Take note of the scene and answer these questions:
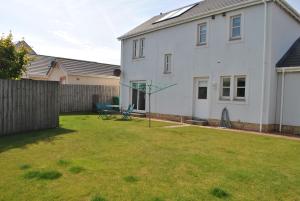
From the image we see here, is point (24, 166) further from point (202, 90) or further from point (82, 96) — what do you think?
point (82, 96)

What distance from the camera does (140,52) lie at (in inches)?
779

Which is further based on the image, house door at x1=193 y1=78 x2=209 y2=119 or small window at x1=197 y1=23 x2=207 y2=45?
small window at x1=197 y1=23 x2=207 y2=45

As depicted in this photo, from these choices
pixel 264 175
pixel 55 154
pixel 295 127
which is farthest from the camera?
pixel 295 127

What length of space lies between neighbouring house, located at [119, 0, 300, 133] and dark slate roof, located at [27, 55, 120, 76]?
10.7 m

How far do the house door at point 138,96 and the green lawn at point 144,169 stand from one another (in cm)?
990

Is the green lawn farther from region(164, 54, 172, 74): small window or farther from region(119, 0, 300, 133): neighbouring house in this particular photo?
region(164, 54, 172, 74): small window

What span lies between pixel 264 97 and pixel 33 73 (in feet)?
82.5

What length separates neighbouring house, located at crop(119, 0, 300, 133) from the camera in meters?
12.5

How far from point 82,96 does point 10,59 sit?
8.93 metres

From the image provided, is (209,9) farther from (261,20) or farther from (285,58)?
(285,58)

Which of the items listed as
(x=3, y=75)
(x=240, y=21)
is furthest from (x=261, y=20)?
(x=3, y=75)

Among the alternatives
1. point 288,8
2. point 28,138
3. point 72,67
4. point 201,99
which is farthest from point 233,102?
point 72,67


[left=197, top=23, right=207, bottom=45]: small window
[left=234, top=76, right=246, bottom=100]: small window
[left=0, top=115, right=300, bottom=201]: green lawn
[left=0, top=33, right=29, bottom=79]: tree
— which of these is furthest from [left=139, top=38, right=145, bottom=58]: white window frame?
[left=0, top=115, right=300, bottom=201]: green lawn

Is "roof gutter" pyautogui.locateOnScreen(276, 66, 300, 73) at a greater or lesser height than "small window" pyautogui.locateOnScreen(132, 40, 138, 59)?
lesser
